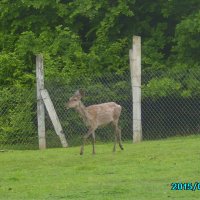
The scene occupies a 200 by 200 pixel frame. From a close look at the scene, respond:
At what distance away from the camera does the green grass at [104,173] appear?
919cm

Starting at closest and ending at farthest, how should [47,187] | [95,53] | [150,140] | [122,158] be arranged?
1. [47,187]
2. [122,158]
3. [150,140]
4. [95,53]

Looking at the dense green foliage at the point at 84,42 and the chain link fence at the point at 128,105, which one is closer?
the chain link fence at the point at 128,105

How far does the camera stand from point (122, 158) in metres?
12.7

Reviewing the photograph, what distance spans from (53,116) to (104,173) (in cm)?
596

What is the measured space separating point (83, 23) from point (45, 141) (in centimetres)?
561

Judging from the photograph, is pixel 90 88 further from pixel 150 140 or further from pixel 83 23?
pixel 83 23

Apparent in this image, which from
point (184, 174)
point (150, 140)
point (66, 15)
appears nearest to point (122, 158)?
point (184, 174)

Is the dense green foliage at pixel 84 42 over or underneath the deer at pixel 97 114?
over

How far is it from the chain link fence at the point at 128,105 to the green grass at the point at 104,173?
1838 millimetres
